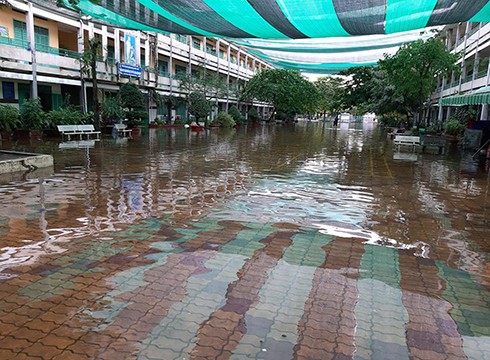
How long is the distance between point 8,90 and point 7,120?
5416 millimetres

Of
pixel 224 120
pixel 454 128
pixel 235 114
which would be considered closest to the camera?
pixel 454 128

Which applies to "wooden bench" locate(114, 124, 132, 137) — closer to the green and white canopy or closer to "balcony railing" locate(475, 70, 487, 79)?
the green and white canopy

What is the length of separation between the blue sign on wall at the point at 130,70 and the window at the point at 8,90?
688cm

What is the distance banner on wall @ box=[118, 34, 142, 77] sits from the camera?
2601 centimetres

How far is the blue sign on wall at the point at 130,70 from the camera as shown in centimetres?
2579

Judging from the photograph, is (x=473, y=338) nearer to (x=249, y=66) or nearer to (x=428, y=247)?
(x=428, y=247)

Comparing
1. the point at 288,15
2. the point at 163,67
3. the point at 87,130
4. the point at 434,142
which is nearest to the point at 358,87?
the point at 163,67

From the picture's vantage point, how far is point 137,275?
3.89m

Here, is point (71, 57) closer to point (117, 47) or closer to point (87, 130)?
point (117, 47)

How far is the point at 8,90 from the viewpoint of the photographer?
20547 mm

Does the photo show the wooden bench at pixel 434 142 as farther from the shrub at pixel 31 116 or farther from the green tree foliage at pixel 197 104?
the green tree foliage at pixel 197 104

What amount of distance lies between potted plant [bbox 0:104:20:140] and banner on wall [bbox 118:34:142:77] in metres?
10.1

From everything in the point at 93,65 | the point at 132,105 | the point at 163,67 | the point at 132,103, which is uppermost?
the point at 163,67

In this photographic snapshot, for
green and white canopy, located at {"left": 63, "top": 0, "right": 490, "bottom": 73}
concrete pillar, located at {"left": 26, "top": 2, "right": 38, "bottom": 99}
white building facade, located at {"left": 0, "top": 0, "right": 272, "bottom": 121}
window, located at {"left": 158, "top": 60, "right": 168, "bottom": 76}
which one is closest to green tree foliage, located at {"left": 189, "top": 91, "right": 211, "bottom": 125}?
white building facade, located at {"left": 0, "top": 0, "right": 272, "bottom": 121}
